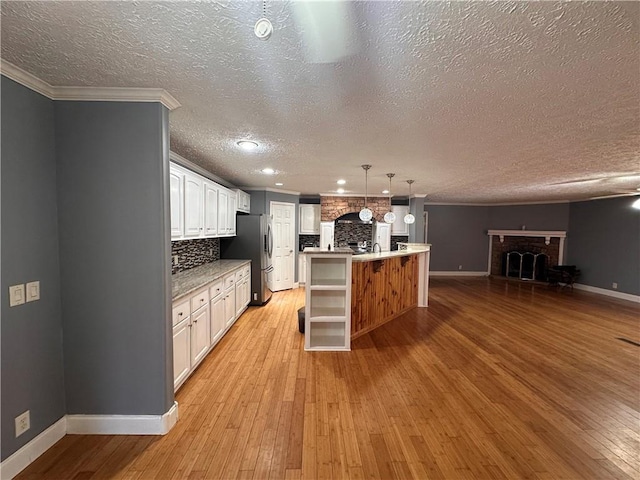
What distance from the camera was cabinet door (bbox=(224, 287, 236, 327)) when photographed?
12.8 ft

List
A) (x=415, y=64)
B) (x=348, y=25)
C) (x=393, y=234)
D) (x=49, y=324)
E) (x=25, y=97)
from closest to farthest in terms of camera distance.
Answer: (x=348, y=25)
(x=415, y=64)
(x=25, y=97)
(x=49, y=324)
(x=393, y=234)

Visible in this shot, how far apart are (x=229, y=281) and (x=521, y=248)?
8797 mm

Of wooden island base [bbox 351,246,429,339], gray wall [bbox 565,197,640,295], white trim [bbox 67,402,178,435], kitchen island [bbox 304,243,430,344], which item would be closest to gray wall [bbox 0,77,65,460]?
white trim [bbox 67,402,178,435]

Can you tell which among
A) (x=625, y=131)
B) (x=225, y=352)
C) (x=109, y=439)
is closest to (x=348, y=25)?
(x=625, y=131)

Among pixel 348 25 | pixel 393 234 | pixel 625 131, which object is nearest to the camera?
pixel 348 25

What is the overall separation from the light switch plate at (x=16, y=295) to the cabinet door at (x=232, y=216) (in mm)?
3058

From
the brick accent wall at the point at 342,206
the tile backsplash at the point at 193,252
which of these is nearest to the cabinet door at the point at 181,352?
the tile backsplash at the point at 193,252

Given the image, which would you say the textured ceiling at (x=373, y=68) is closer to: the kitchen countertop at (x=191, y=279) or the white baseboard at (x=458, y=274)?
the kitchen countertop at (x=191, y=279)

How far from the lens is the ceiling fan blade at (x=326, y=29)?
1.15 metres

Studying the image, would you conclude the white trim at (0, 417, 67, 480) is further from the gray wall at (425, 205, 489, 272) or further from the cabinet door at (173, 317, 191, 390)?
the gray wall at (425, 205, 489, 272)

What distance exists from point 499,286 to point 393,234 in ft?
10.6

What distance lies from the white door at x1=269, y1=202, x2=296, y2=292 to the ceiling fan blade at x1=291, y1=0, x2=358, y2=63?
499 cm

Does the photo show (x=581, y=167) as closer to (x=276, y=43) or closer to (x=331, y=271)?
(x=331, y=271)

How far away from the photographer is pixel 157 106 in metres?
1.95
